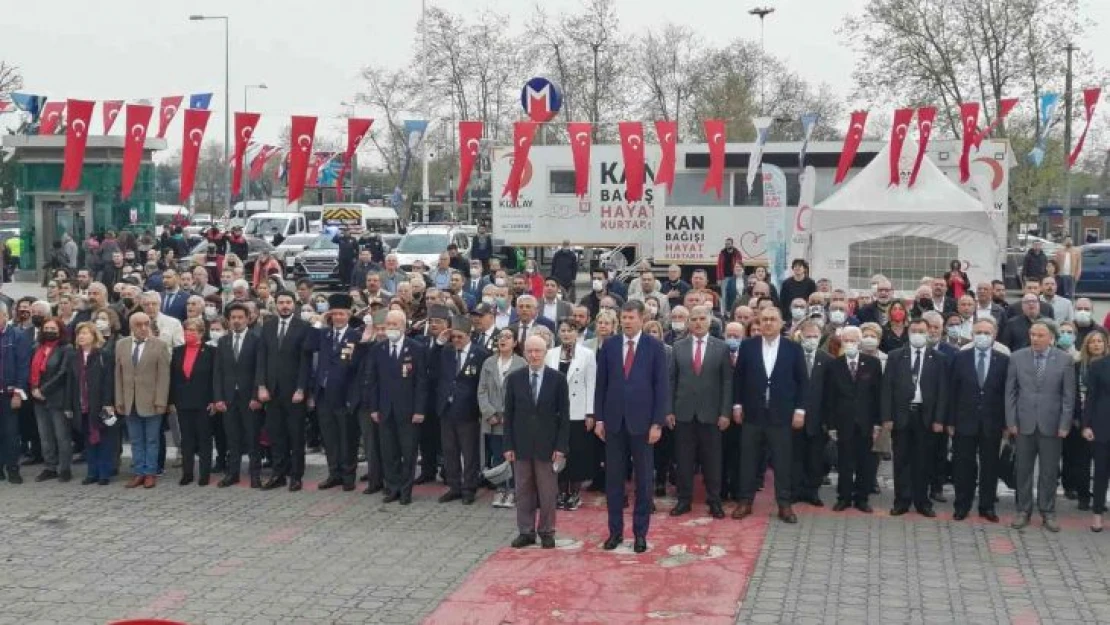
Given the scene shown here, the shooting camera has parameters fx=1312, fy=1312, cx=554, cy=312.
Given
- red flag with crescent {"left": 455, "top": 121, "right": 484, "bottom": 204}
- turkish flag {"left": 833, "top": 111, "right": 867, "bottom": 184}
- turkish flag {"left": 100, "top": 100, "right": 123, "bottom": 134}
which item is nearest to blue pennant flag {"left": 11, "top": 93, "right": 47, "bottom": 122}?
turkish flag {"left": 100, "top": 100, "right": 123, "bottom": 134}

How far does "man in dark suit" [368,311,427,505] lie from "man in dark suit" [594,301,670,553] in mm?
2173

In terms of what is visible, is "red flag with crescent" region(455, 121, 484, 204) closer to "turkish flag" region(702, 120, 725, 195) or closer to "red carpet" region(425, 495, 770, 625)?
"turkish flag" region(702, 120, 725, 195)

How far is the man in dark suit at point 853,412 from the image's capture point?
10648mm

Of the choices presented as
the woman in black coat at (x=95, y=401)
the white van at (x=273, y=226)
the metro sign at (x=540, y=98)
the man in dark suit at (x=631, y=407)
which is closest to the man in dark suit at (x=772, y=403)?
the man in dark suit at (x=631, y=407)

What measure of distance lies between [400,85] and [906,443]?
2196 inches

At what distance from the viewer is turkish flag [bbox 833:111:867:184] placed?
924 inches

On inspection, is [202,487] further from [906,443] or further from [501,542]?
[906,443]

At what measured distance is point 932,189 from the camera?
71.5 feet

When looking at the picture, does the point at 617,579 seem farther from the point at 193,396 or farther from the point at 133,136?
the point at 133,136

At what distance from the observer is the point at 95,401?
11891 millimetres

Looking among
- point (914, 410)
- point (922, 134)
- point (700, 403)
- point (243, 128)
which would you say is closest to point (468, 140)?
point (243, 128)

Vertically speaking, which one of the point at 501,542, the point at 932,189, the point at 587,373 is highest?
the point at 932,189

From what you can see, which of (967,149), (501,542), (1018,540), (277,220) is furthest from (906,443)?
(277,220)

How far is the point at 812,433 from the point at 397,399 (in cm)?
349
